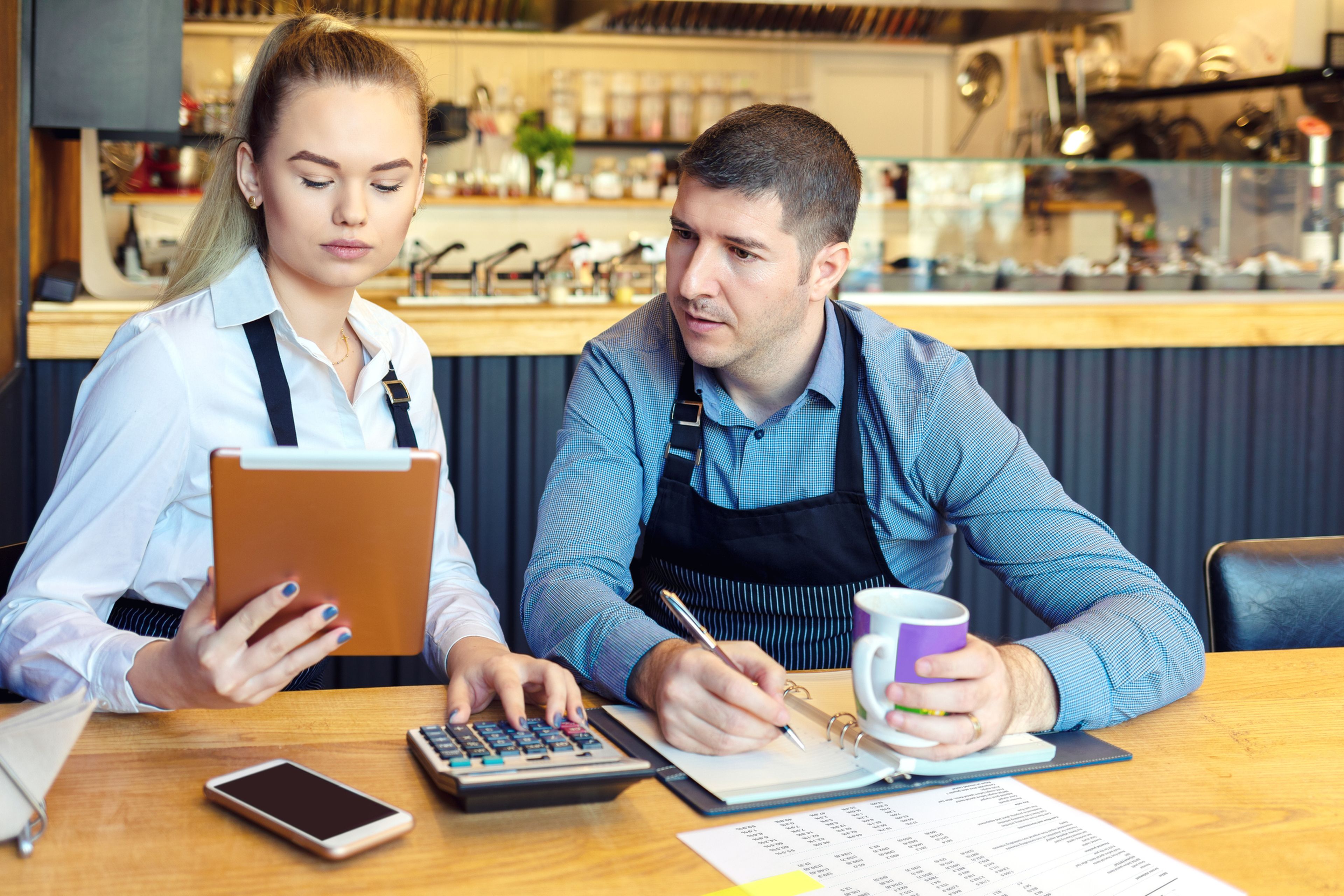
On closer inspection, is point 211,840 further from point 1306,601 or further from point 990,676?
point 1306,601

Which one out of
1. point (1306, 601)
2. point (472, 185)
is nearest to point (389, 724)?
point (1306, 601)

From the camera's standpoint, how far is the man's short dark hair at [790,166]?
140 cm

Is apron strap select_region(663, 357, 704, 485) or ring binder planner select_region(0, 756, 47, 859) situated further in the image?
apron strap select_region(663, 357, 704, 485)

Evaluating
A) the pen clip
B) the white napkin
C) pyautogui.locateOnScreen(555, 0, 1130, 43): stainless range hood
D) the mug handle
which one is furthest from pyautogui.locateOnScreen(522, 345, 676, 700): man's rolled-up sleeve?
pyautogui.locateOnScreen(555, 0, 1130, 43): stainless range hood

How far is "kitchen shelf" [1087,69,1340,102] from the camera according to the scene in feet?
16.0

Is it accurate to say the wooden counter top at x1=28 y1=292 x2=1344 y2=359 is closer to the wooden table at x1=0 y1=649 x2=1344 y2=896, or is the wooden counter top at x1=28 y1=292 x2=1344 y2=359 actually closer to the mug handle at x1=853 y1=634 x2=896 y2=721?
the wooden table at x1=0 y1=649 x2=1344 y2=896

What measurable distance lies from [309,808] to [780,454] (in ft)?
2.61

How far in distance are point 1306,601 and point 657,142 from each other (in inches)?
200

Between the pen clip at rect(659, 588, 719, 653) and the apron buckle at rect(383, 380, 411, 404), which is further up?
the apron buckle at rect(383, 380, 411, 404)

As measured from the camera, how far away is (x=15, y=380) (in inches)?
88.1

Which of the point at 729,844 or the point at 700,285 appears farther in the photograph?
the point at 700,285

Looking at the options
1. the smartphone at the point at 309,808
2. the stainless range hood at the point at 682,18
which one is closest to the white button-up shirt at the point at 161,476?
the smartphone at the point at 309,808

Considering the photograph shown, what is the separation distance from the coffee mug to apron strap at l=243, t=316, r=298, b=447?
2.24 feet

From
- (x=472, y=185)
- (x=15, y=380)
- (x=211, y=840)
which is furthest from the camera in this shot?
(x=472, y=185)
